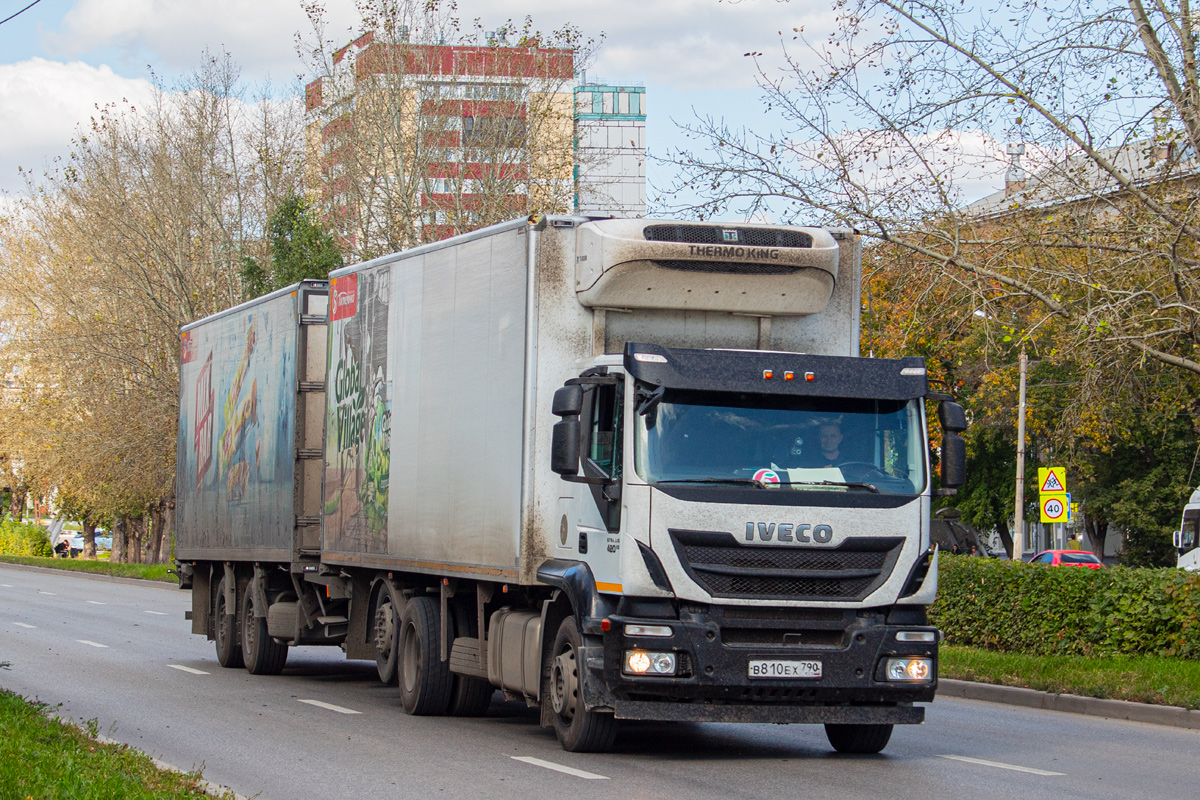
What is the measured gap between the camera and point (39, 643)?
69.4ft

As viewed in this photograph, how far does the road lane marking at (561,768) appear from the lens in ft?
31.4

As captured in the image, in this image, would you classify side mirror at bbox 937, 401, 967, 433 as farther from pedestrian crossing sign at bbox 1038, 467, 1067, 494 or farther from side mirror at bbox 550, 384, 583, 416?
pedestrian crossing sign at bbox 1038, 467, 1067, 494

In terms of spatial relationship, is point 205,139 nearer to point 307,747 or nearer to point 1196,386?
point 1196,386

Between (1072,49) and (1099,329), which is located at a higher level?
(1072,49)

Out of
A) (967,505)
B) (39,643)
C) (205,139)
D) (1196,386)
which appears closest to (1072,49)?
(1196,386)

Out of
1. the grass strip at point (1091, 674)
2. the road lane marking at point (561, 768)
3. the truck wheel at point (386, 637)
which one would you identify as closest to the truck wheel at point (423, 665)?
the truck wheel at point (386, 637)

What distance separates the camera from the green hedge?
1667 cm

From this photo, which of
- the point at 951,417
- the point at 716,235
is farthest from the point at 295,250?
the point at 951,417

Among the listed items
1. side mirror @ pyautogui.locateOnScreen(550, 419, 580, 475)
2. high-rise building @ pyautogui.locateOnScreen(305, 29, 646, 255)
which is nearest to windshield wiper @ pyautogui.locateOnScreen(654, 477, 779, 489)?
side mirror @ pyautogui.locateOnScreen(550, 419, 580, 475)

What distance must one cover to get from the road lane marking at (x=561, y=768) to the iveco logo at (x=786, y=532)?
5.60ft

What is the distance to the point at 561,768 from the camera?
9961 millimetres

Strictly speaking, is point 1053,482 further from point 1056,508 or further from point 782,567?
point 782,567

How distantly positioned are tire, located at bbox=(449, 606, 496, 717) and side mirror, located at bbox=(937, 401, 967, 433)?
4.28 m

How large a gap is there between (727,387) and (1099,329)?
19.7 feet
